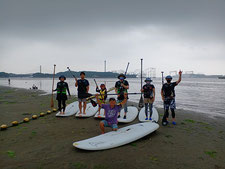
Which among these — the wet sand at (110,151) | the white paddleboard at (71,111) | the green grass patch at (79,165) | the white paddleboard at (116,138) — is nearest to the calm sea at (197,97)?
the white paddleboard at (71,111)

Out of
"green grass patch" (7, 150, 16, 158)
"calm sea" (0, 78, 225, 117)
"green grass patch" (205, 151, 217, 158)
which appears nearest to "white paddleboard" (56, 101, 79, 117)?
"calm sea" (0, 78, 225, 117)

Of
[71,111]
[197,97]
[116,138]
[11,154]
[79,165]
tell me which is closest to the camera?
[79,165]

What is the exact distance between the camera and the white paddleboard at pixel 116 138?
3.94 meters

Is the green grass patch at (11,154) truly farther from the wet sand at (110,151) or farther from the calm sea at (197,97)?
the calm sea at (197,97)

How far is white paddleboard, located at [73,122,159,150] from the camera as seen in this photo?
12.9 ft

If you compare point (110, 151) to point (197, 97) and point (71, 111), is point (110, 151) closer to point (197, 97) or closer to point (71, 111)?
point (71, 111)

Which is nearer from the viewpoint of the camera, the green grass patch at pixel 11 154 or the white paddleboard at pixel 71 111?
the green grass patch at pixel 11 154

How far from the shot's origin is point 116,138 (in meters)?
4.40

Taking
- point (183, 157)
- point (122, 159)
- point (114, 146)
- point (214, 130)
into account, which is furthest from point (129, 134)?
point (214, 130)

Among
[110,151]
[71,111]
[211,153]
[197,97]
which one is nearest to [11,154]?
[110,151]

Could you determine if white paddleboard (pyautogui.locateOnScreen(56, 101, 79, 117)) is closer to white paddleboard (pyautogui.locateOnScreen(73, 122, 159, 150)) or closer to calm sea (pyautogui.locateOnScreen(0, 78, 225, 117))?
calm sea (pyautogui.locateOnScreen(0, 78, 225, 117))

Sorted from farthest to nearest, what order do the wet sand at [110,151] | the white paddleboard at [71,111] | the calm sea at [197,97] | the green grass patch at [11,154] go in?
the calm sea at [197,97], the white paddleboard at [71,111], the green grass patch at [11,154], the wet sand at [110,151]

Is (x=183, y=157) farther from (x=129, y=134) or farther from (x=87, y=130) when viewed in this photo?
(x=87, y=130)

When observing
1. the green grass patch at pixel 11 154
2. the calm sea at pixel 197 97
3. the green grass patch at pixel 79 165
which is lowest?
the calm sea at pixel 197 97
